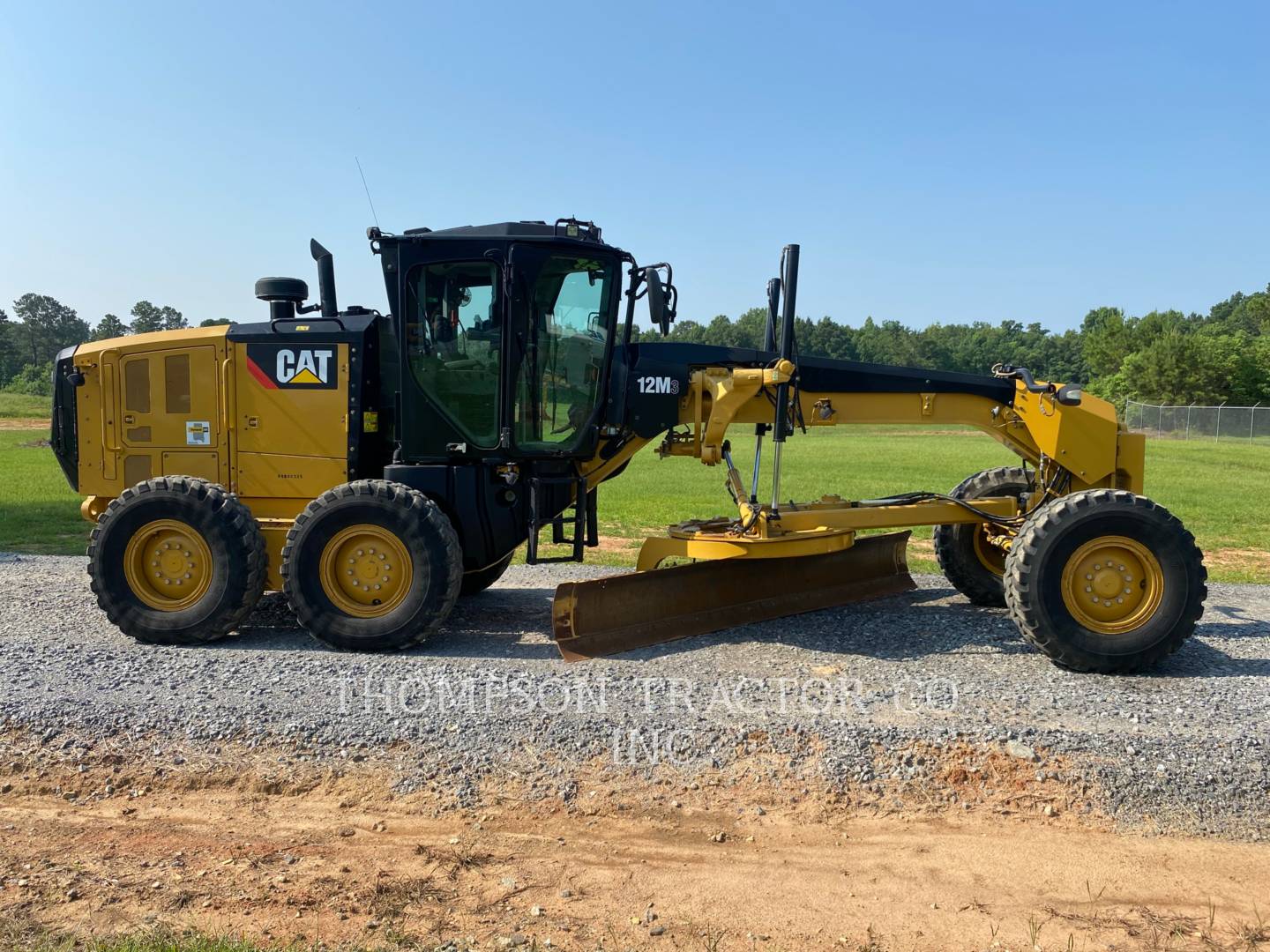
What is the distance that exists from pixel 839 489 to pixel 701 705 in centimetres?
1553

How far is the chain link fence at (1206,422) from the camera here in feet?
144

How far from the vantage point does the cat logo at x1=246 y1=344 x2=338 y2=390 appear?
24.2 feet

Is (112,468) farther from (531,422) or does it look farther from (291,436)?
(531,422)

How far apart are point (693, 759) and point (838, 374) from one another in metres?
3.64

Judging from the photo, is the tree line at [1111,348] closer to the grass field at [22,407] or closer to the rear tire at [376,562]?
the rear tire at [376,562]

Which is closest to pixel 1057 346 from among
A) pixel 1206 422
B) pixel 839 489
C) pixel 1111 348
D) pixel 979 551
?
pixel 1111 348

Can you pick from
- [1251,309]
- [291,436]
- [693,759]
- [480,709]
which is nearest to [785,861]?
[693,759]

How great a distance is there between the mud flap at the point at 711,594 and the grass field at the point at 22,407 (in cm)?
5081

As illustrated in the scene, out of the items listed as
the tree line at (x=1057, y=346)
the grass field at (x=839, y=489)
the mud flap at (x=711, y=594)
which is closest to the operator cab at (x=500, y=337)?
the mud flap at (x=711, y=594)

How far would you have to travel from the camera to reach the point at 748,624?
7.34 metres

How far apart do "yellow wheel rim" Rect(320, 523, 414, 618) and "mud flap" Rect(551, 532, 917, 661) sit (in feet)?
3.83

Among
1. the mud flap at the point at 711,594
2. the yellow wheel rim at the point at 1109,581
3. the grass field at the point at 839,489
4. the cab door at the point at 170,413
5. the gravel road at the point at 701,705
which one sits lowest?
the grass field at the point at 839,489

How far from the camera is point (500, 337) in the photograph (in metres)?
7.04

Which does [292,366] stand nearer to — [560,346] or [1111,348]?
[560,346]
